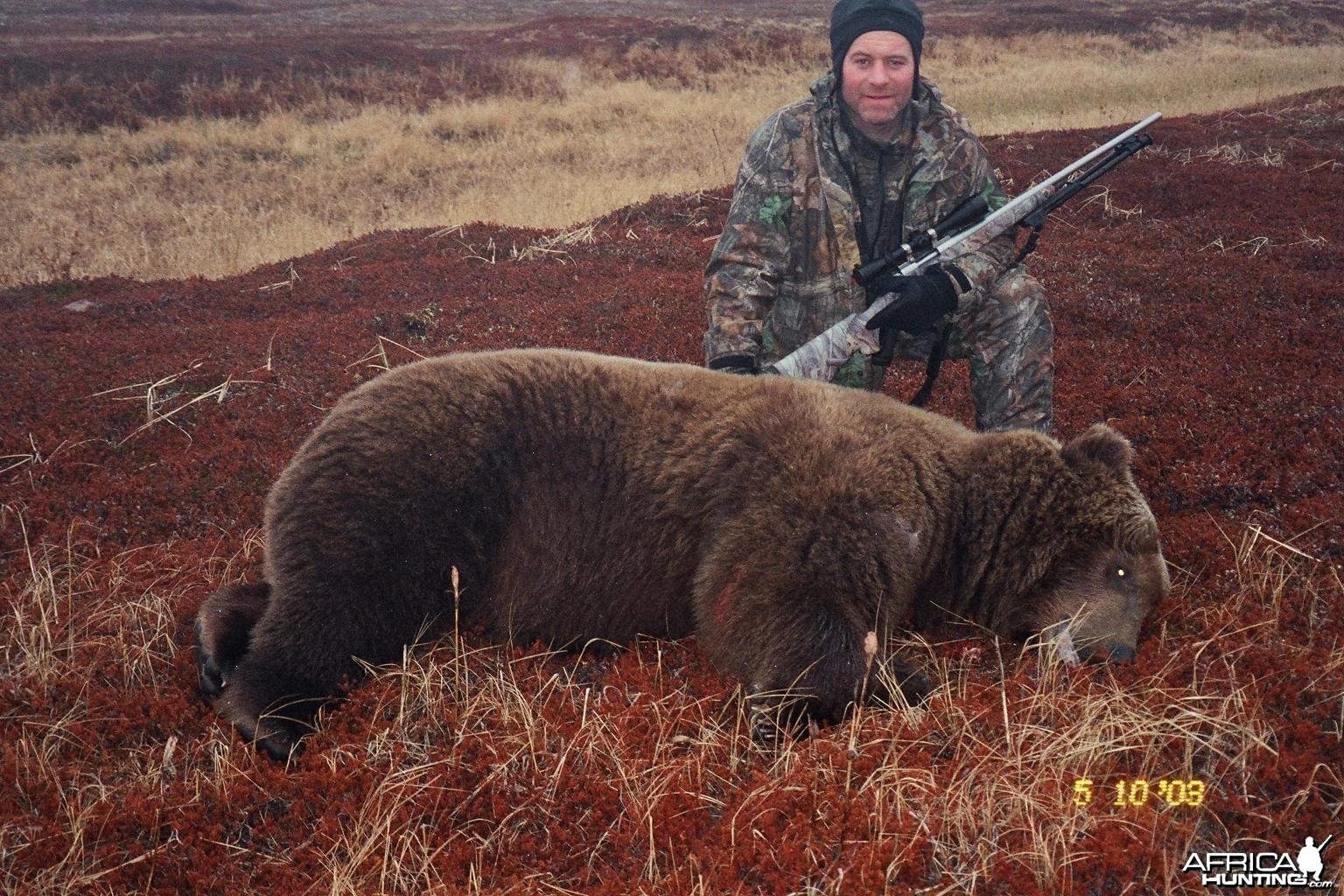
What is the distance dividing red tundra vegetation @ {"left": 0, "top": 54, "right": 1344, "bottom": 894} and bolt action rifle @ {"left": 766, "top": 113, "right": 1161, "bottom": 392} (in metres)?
1.21

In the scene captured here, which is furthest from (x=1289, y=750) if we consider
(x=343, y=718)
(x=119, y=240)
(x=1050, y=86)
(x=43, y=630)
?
(x=1050, y=86)

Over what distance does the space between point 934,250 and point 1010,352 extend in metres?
0.79

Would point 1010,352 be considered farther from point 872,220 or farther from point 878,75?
point 878,75

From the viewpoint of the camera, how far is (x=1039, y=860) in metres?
2.68

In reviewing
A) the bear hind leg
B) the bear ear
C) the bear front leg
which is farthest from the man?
the bear hind leg

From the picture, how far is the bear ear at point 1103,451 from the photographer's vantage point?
391cm

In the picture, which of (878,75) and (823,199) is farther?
(823,199)

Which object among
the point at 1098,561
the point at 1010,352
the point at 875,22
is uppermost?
the point at 875,22

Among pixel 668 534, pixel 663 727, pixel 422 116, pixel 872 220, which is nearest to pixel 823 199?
pixel 872 220

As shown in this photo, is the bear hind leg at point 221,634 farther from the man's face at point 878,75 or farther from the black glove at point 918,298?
the man's face at point 878,75

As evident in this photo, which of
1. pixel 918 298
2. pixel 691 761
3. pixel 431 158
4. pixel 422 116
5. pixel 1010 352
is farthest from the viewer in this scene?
pixel 422 116

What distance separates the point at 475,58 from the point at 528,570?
26.4 m

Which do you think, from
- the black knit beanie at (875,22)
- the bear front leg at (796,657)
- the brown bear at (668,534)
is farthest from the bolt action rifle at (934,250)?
the bear front leg at (796,657)

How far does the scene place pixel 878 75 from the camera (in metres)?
5.85
